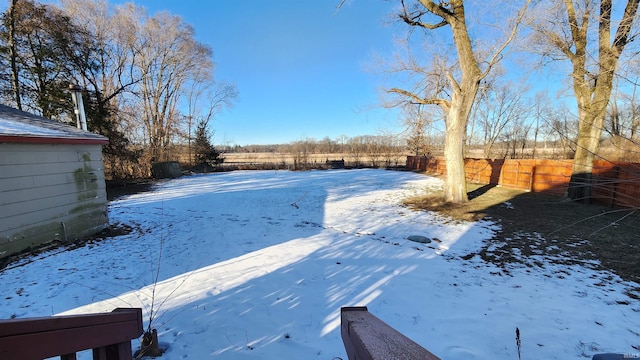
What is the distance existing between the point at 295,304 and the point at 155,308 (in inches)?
66.1

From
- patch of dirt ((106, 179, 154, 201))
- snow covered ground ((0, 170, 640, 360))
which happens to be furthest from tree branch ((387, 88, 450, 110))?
patch of dirt ((106, 179, 154, 201))

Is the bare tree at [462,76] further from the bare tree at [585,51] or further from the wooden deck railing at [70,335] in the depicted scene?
the wooden deck railing at [70,335]

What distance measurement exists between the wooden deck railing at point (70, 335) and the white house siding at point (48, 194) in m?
5.30

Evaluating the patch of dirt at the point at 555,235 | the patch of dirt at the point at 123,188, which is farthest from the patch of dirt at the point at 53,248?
the patch of dirt at the point at 555,235

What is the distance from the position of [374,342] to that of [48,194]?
274 inches

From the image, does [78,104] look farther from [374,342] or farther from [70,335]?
[374,342]

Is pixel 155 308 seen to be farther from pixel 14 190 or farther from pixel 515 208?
pixel 515 208

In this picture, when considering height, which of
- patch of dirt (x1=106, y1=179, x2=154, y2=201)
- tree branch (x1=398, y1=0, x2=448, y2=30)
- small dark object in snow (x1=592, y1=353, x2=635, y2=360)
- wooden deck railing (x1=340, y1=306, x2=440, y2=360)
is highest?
tree branch (x1=398, y1=0, x2=448, y2=30)

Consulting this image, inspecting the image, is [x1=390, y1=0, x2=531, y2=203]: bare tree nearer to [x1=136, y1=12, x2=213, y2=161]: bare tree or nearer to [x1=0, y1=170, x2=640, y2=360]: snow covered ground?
[x1=0, y1=170, x2=640, y2=360]: snow covered ground

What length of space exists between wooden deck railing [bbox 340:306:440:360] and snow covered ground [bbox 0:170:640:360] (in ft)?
4.81

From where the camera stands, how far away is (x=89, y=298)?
11.4 ft

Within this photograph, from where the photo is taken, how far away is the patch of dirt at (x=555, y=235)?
14.8 feet

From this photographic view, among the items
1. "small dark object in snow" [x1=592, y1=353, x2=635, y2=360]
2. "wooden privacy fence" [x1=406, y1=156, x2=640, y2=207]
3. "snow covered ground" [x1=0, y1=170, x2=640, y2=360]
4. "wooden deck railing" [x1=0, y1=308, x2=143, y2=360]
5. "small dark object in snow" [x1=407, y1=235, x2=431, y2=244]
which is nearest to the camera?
"wooden deck railing" [x1=0, y1=308, x2=143, y2=360]

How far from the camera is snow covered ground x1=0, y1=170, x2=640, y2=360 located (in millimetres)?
2711
